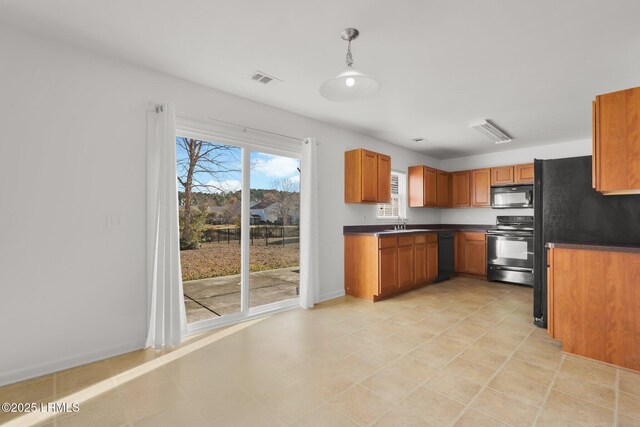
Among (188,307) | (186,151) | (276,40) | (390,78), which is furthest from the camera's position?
(188,307)

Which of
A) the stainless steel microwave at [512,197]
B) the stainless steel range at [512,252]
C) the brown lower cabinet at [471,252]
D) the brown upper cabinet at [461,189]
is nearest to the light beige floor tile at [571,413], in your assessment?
the stainless steel range at [512,252]

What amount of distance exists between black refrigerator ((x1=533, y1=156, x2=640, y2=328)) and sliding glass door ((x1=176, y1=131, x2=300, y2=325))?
289 centimetres

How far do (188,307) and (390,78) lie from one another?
3592 millimetres

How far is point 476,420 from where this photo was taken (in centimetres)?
177

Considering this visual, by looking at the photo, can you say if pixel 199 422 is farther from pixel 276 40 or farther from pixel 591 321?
pixel 591 321

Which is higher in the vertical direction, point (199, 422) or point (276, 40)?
point (276, 40)

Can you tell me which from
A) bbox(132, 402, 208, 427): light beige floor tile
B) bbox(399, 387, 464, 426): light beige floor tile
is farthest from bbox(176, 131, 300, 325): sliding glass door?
bbox(399, 387, 464, 426): light beige floor tile

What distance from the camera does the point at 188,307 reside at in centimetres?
377

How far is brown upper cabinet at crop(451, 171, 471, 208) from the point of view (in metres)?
6.41

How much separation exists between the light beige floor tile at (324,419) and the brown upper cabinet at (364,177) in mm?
3065

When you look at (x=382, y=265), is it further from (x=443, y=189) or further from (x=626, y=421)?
(x=443, y=189)

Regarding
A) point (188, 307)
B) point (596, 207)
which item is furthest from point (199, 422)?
point (596, 207)

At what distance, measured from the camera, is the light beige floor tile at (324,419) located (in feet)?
5.69

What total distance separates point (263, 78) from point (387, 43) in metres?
1.27
